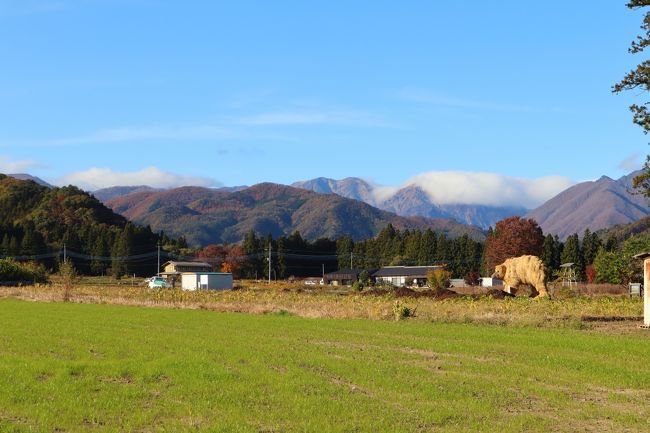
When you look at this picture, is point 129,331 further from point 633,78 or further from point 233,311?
point 633,78

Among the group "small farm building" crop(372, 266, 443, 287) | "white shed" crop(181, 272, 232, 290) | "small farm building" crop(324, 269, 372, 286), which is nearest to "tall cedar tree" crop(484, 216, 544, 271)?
"small farm building" crop(372, 266, 443, 287)

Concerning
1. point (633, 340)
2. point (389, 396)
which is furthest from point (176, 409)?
point (633, 340)

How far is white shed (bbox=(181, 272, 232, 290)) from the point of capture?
83.6m

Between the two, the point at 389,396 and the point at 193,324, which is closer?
the point at 389,396

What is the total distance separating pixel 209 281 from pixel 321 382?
69703 millimetres

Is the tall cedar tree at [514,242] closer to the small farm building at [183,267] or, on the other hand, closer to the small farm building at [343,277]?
the small farm building at [343,277]

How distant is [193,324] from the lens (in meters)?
32.3

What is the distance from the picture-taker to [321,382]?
1539 centimetres

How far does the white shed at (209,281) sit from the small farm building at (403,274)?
3649 centimetres

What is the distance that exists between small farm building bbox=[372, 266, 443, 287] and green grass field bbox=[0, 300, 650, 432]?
299 ft

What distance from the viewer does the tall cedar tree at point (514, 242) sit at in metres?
114

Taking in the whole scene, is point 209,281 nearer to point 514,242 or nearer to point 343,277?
point 343,277

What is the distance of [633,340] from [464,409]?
14789 mm

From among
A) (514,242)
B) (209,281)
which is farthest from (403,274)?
(209,281)
